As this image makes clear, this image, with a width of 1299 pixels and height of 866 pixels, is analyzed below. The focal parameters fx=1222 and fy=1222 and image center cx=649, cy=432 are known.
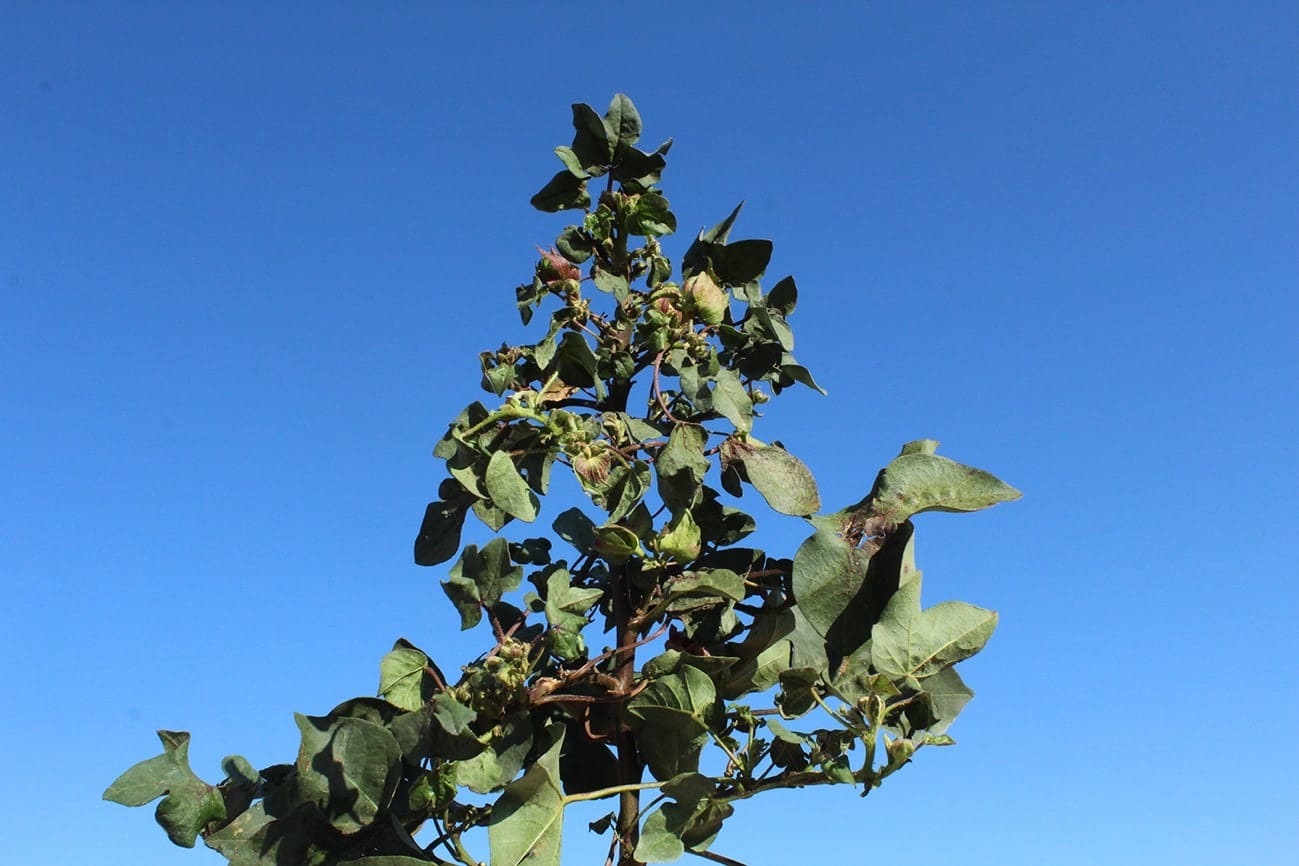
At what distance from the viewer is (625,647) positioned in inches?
76.7

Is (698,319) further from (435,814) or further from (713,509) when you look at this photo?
(435,814)

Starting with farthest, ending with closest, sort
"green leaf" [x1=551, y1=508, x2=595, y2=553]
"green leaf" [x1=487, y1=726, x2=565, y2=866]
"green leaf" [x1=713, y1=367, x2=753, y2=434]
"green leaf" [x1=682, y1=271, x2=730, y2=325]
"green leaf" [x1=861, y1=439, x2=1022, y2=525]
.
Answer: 1. "green leaf" [x1=551, y1=508, x2=595, y2=553]
2. "green leaf" [x1=682, y1=271, x2=730, y2=325]
3. "green leaf" [x1=713, y1=367, x2=753, y2=434]
4. "green leaf" [x1=861, y1=439, x2=1022, y2=525]
5. "green leaf" [x1=487, y1=726, x2=565, y2=866]

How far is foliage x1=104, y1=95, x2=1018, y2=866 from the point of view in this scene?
71.3 inches

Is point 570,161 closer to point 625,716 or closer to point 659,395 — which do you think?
point 659,395

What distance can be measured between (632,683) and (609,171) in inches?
38.2

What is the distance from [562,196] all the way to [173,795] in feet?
4.10

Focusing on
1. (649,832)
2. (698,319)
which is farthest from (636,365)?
(649,832)

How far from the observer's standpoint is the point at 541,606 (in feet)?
6.86

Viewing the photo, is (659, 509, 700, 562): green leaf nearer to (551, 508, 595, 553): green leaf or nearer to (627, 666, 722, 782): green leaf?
(627, 666, 722, 782): green leaf

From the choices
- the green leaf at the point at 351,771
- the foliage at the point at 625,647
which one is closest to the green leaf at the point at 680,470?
the foliage at the point at 625,647

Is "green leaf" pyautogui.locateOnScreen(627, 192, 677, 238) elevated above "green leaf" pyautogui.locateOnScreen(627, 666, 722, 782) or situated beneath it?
elevated above

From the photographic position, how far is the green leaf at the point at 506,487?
6.40 feet

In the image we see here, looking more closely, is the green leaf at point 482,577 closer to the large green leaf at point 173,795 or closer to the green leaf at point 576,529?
the green leaf at point 576,529

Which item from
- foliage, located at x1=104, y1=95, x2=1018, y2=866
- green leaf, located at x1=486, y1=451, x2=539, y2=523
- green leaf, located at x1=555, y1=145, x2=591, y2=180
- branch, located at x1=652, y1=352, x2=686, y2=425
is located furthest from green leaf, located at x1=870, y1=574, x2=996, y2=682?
green leaf, located at x1=555, y1=145, x2=591, y2=180
